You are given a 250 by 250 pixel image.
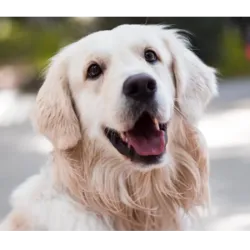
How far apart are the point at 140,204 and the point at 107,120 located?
0.26 m

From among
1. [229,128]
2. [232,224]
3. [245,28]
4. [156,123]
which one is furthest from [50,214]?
[245,28]

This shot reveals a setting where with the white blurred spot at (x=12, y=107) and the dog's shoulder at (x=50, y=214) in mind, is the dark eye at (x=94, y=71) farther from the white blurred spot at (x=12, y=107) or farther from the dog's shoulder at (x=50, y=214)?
the white blurred spot at (x=12, y=107)

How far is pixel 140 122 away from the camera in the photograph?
4.74 feet

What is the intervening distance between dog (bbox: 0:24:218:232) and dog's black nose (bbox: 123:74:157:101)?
35mm

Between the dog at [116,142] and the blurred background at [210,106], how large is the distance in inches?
6.5

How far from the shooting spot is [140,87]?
4.52ft

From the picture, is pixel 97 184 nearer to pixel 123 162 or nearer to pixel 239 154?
pixel 123 162

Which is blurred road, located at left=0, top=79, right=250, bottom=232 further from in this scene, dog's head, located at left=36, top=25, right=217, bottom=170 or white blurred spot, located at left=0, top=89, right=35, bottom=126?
dog's head, located at left=36, top=25, right=217, bottom=170

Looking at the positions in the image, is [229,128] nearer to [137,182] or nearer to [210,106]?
[210,106]

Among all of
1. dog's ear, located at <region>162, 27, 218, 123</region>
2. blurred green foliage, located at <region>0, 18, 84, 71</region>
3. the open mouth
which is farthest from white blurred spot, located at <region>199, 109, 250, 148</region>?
blurred green foliage, located at <region>0, 18, 84, 71</region>

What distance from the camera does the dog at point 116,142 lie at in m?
1.46

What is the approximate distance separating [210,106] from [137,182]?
0.41m
